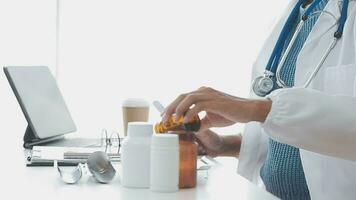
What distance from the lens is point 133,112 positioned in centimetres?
173

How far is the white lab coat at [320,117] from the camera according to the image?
1008mm

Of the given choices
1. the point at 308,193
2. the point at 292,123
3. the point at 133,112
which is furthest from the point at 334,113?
the point at 133,112

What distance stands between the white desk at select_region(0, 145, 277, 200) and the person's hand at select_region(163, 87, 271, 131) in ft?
0.45

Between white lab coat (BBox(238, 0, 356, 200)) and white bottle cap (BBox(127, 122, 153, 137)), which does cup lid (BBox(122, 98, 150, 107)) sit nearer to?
white lab coat (BBox(238, 0, 356, 200))

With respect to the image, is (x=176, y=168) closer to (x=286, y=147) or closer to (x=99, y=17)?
(x=286, y=147)

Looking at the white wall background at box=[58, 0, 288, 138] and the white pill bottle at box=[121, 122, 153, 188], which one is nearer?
the white pill bottle at box=[121, 122, 153, 188]

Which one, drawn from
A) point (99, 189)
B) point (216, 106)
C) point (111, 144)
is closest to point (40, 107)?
point (111, 144)

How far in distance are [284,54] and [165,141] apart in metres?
0.62

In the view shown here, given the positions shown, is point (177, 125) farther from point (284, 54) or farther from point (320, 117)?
point (284, 54)

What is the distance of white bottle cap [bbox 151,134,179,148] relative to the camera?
36.1 inches

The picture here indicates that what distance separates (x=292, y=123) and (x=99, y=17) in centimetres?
155

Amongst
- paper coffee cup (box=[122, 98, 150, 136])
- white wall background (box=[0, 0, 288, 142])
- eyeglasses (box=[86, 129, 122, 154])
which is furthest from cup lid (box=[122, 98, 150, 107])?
white wall background (box=[0, 0, 288, 142])

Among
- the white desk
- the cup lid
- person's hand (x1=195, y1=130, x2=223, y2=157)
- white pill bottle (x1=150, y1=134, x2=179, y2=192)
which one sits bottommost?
person's hand (x1=195, y1=130, x2=223, y2=157)

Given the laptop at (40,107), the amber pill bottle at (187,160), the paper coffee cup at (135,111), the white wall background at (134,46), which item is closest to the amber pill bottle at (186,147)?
the amber pill bottle at (187,160)
